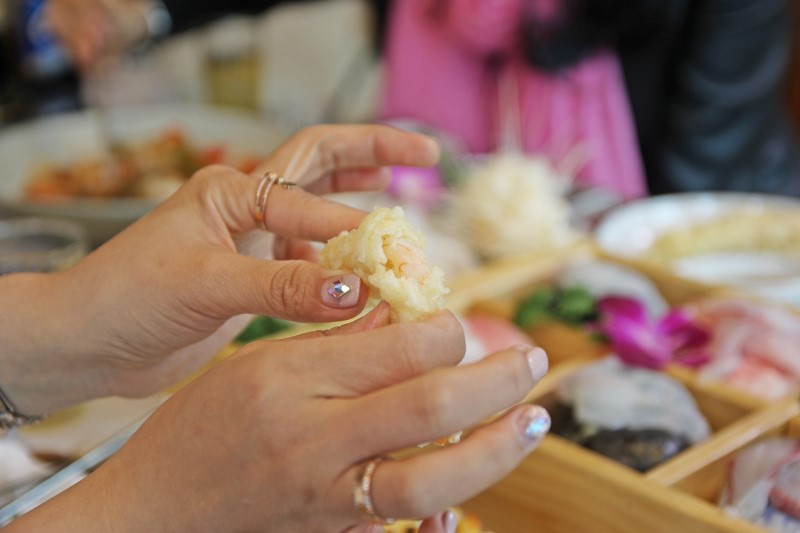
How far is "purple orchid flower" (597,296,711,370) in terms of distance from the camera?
3.64 feet

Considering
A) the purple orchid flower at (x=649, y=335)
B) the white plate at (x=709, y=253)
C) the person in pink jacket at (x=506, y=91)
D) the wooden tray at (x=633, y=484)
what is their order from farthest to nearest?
1. the person in pink jacket at (x=506, y=91)
2. the white plate at (x=709, y=253)
3. the purple orchid flower at (x=649, y=335)
4. the wooden tray at (x=633, y=484)

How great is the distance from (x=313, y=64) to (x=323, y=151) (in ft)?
8.95

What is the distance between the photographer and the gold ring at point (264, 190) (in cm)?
77

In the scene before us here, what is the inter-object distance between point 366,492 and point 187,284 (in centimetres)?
29

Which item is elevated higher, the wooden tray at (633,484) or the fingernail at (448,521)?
the fingernail at (448,521)

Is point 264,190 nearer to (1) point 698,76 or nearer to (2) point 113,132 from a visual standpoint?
(2) point 113,132

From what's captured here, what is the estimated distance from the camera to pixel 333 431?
1.77 ft

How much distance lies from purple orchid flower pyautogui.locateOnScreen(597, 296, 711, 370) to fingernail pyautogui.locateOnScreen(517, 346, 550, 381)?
0.58 meters

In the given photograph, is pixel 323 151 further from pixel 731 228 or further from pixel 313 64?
pixel 313 64

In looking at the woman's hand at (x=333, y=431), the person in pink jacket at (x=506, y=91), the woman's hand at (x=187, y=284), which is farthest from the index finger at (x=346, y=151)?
the person in pink jacket at (x=506, y=91)

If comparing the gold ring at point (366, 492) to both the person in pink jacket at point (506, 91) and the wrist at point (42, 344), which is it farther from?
the person in pink jacket at point (506, 91)

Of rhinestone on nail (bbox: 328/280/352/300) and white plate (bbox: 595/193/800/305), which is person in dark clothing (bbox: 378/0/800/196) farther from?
rhinestone on nail (bbox: 328/280/352/300)

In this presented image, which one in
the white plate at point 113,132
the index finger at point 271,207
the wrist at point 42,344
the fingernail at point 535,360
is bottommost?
the white plate at point 113,132

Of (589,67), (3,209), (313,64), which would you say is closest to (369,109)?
(313,64)
